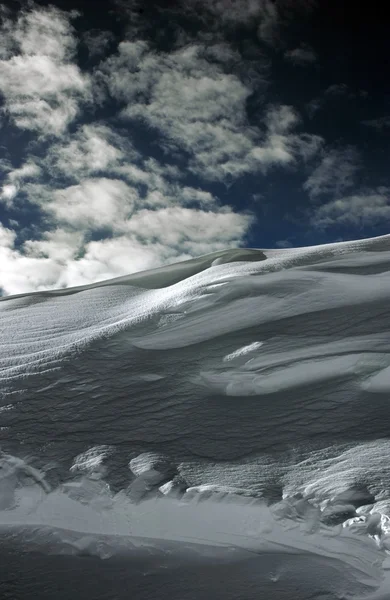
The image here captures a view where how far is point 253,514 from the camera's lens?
1736mm

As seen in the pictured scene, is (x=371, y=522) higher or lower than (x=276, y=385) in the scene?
lower

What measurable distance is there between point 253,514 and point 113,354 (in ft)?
5.01

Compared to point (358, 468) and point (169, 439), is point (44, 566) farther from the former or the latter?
point (358, 468)

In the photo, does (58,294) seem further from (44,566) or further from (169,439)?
(44,566)

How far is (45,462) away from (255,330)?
154 cm

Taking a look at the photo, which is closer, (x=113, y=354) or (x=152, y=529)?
(x=152, y=529)

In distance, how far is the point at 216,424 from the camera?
228cm

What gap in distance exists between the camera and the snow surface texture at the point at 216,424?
166 centimetres

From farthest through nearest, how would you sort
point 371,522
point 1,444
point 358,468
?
point 1,444, point 358,468, point 371,522

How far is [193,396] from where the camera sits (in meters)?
2.55

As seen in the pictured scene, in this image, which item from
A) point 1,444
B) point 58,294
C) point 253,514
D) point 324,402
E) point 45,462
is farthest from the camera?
point 58,294

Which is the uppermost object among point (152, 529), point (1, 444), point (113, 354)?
point (113, 354)

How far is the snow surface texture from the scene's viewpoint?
166 centimetres

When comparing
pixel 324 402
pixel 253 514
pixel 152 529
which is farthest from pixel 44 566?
pixel 324 402
